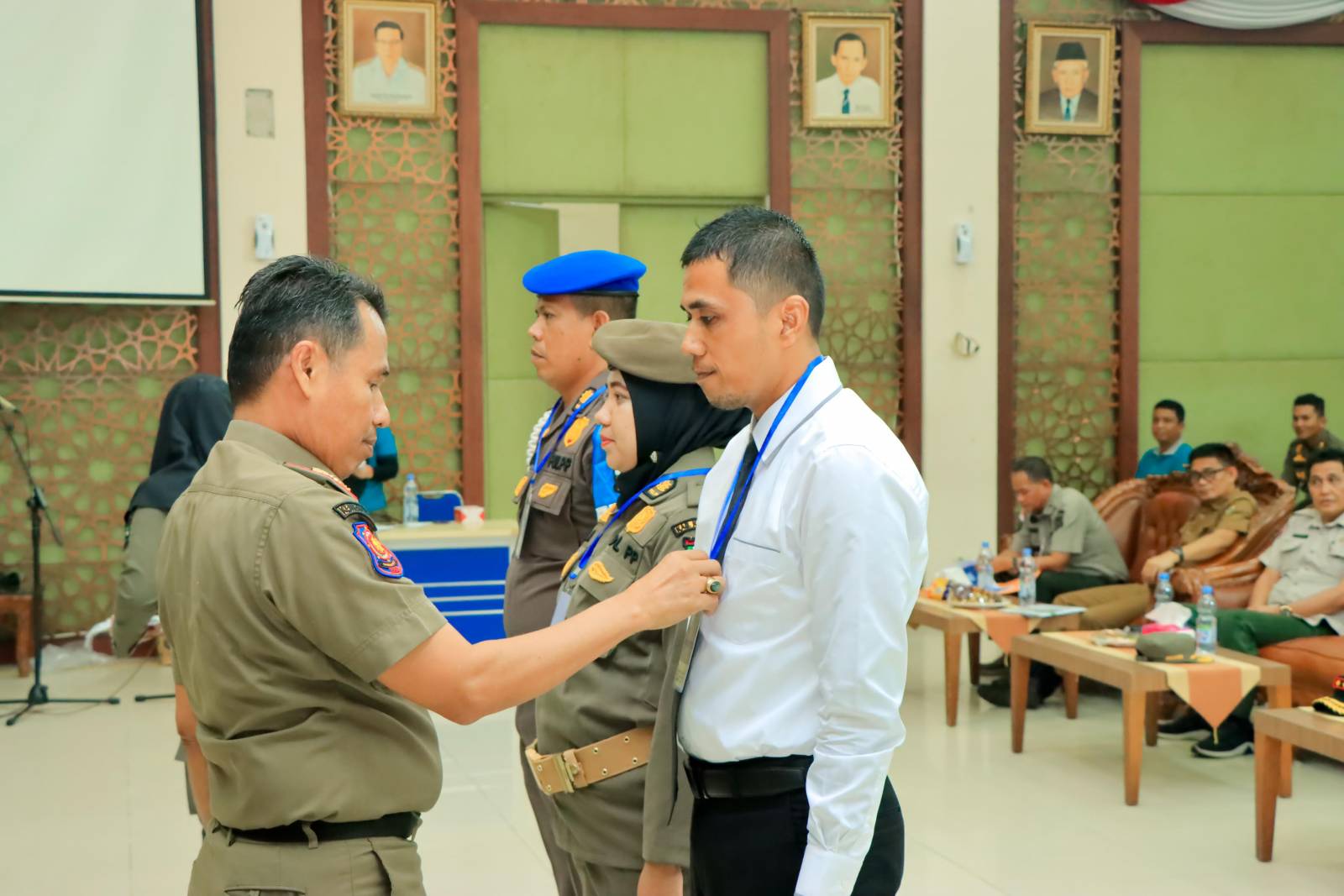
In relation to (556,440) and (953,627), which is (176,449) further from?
(953,627)

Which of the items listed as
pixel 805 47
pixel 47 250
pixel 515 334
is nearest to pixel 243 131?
pixel 47 250

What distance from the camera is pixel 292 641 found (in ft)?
4.94

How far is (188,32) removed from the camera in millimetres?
7004

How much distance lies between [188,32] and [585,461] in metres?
5.52

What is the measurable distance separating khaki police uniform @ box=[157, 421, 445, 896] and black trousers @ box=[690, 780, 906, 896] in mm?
410

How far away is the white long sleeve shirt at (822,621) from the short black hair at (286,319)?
584mm

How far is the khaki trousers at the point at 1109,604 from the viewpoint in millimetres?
6020

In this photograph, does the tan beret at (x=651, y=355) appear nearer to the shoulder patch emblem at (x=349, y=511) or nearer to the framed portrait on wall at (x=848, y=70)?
the shoulder patch emblem at (x=349, y=511)

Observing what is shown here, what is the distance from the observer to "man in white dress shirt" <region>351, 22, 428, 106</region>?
289 inches

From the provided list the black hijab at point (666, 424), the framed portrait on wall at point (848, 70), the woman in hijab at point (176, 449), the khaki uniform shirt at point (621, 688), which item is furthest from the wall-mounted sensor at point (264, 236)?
the khaki uniform shirt at point (621, 688)

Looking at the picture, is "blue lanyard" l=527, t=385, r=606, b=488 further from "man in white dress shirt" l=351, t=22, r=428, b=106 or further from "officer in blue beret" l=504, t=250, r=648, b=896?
"man in white dress shirt" l=351, t=22, r=428, b=106

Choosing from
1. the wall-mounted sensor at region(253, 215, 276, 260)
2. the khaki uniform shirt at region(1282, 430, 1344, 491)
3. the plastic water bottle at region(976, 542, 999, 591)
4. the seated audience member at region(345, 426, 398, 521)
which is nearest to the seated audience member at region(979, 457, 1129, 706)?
the plastic water bottle at region(976, 542, 999, 591)

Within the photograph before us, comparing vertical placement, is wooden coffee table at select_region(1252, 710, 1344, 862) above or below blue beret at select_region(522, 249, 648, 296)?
below

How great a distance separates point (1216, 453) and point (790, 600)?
539 centimetres
